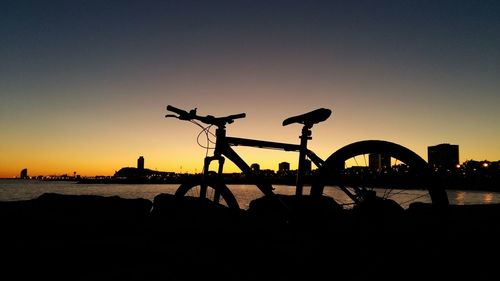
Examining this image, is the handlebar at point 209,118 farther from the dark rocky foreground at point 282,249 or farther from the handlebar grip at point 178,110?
the dark rocky foreground at point 282,249

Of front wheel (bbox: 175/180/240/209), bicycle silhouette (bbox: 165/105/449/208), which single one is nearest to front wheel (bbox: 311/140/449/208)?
bicycle silhouette (bbox: 165/105/449/208)

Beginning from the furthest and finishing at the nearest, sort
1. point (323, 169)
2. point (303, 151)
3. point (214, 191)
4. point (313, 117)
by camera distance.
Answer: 1. point (214, 191)
2. point (303, 151)
3. point (313, 117)
4. point (323, 169)

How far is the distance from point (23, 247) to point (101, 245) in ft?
2.71

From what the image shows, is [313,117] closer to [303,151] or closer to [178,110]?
[303,151]

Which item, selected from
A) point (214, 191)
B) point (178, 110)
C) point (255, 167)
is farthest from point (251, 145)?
point (178, 110)

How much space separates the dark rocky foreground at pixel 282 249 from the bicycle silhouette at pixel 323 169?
0.37 metres

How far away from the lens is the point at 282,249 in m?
3.17

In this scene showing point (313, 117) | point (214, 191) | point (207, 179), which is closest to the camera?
point (313, 117)

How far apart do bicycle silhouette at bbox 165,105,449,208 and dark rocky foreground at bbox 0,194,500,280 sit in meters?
0.37

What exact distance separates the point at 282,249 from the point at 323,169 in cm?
115

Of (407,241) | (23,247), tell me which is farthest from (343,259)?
(23,247)

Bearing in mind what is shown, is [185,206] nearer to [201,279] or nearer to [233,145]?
[233,145]

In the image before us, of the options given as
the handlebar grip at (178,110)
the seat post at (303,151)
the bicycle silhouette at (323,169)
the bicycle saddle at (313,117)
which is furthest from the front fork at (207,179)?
the bicycle saddle at (313,117)

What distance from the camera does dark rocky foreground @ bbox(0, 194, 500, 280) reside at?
2512mm
